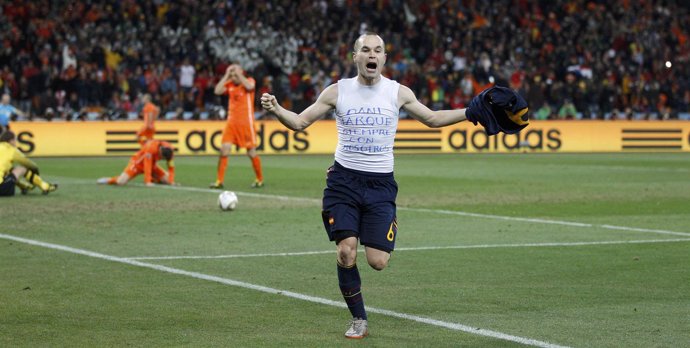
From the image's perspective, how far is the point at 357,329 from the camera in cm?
787

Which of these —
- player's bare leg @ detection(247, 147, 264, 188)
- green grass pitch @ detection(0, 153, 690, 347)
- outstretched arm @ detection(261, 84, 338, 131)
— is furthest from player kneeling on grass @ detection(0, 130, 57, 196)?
outstretched arm @ detection(261, 84, 338, 131)

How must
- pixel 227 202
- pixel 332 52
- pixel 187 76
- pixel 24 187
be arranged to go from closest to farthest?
1. pixel 227 202
2. pixel 24 187
3. pixel 187 76
4. pixel 332 52

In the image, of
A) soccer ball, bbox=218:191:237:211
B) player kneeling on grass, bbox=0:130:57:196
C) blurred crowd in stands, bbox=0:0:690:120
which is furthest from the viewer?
blurred crowd in stands, bbox=0:0:690:120

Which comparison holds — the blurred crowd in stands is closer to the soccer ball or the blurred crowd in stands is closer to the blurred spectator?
the blurred spectator

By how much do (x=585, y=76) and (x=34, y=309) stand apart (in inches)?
1468

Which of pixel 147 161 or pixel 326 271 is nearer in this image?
pixel 326 271

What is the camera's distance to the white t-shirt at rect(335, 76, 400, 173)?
27.4ft

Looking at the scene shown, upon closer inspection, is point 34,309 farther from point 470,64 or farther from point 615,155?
point 470,64

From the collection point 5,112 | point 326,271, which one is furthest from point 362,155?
point 5,112

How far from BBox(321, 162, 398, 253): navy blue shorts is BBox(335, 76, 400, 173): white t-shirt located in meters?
0.10

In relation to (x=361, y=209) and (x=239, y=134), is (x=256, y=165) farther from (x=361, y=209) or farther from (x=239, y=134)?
(x=361, y=209)

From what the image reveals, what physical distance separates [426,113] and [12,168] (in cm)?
1360

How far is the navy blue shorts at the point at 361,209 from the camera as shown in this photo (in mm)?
8156

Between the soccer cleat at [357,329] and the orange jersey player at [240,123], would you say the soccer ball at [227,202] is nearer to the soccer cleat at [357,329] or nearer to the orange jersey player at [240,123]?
the orange jersey player at [240,123]
